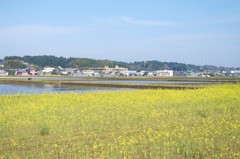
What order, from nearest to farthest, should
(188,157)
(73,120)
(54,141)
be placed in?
(188,157)
(54,141)
(73,120)

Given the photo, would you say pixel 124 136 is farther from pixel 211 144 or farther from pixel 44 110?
pixel 44 110

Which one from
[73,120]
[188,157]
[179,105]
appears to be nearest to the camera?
[188,157]

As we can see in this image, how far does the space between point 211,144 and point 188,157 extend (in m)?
1.12

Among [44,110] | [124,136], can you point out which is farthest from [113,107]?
[124,136]

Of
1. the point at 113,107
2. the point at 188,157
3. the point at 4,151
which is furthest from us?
the point at 113,107

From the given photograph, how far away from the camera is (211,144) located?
9.59 m

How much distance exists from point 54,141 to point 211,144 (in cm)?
455

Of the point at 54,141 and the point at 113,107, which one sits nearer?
the point at 54,141

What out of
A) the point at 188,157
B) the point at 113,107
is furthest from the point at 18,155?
the point at 113,107

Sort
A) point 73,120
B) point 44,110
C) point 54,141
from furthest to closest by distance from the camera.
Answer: point 44,110, point 73,120, point 54,141

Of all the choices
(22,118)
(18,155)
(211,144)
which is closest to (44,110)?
(22,118)

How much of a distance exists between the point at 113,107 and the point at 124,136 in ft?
22.3

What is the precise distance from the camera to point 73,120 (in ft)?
45.3

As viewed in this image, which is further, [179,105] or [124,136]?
[179,105]
